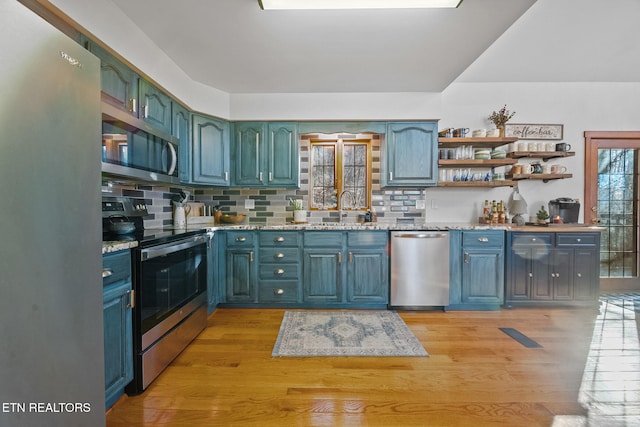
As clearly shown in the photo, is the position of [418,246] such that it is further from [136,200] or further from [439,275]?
[136,200]

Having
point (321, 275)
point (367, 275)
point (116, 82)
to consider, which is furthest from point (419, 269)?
point (116, 82)

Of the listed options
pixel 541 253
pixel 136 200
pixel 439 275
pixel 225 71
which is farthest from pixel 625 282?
pixel 136 200

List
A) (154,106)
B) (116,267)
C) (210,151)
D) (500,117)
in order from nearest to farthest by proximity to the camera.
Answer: (116,267), (154,106), (210,151), (500,117)

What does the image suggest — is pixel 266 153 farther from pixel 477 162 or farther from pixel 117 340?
pixel 477 162

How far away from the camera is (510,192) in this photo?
354 cm

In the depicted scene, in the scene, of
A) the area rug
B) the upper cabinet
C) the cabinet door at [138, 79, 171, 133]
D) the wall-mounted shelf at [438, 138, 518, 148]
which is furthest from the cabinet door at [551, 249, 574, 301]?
the cabinet door at [138, 79, 171, 133]

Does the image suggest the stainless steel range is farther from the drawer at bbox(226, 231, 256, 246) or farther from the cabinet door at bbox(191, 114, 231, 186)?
the cabinet door at bbox(191, 114, 231, 186)

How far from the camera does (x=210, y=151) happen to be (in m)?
3.09

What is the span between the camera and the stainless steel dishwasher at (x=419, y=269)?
2906mm

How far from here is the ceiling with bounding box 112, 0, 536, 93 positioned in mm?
1896

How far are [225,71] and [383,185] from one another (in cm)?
205

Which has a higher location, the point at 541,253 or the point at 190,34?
the point at 190,34

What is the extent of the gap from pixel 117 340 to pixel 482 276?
314 centimetres

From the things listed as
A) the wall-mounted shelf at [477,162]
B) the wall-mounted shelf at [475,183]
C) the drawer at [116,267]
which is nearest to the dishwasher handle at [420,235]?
the wall-mounted shelf at [475,183]
